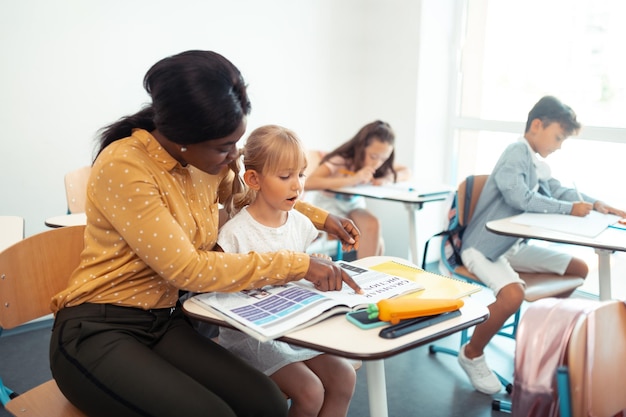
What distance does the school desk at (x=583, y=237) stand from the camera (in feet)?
6.64

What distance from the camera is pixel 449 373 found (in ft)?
8.42

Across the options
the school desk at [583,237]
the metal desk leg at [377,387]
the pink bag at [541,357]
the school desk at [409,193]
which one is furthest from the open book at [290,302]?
the school desk at [409,193]

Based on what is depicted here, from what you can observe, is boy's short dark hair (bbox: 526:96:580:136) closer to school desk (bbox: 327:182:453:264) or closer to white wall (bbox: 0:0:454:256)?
school desk (bbox: 327:182:453:264)

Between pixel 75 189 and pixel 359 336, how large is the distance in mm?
1908

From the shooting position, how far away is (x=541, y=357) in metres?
1.07

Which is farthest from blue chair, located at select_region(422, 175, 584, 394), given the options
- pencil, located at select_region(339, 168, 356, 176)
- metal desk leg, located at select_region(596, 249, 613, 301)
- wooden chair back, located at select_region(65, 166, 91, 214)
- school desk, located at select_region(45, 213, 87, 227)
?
wooden chair back, located at select_region(65, 166, 91, 214)

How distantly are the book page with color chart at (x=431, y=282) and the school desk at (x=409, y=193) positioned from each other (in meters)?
1.38

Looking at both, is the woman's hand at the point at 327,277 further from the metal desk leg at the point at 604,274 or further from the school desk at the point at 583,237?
the metal desk leg at the point at 604,274

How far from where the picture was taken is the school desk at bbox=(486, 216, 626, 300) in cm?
202

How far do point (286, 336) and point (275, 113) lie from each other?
2745mm

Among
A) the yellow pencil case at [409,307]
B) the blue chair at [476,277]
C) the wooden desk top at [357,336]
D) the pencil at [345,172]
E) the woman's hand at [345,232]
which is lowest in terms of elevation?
the blue chair at [476,277]

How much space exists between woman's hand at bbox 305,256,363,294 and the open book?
1 cm

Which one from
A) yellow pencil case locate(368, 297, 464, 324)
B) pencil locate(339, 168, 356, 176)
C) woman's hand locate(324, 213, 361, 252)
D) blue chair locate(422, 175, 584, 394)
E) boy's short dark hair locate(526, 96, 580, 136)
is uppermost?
boy's short dark hair locate(526, 96, 580, 136)

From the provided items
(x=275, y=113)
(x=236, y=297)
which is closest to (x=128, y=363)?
(x=236, y=297)
